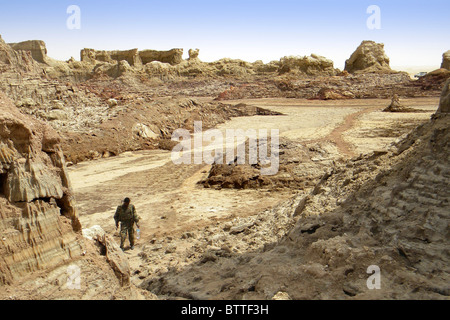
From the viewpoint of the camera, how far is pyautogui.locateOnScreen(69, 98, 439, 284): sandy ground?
838 cm

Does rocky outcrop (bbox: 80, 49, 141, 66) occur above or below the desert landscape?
above

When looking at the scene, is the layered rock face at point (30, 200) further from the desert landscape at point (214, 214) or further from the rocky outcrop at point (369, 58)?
the rocky outcrop at point (369, 58)

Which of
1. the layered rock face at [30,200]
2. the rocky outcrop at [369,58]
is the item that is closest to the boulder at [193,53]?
the rocky outcrop at [369,58]

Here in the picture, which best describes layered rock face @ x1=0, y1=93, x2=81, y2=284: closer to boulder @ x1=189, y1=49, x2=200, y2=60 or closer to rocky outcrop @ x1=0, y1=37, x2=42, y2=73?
rocky outcrop @ x1=0, y1=37, x2=42, y2=73

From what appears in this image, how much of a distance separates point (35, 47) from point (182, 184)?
48.1m

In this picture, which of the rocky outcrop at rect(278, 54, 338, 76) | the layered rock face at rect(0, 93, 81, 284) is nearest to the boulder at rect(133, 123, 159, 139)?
the layered rock face at rect(0, 93, 81, 284)

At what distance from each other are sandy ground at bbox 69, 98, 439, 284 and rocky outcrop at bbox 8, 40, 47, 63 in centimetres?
3940

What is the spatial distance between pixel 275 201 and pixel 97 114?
12625 millimetres

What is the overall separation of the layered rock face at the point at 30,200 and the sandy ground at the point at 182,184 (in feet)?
8.30

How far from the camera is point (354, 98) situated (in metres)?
32.2

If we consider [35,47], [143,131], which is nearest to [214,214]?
[143,131]
